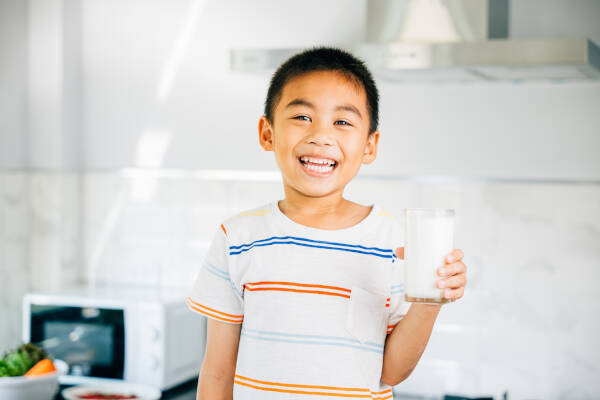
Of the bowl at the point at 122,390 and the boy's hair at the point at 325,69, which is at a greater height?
the boy's hair at the point at 325,69

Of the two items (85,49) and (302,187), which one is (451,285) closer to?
(302,187)

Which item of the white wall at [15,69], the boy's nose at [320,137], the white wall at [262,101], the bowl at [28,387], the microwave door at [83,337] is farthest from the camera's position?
the white wall at [15,69]

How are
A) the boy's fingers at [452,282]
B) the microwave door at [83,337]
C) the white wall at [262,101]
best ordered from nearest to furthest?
1. the boy's fingers at [452,282]
2. the white wall at [262,101]
3. the microwave door at [83,337]

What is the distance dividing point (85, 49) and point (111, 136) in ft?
1.21

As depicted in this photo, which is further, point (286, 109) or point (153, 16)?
point (153, 16)

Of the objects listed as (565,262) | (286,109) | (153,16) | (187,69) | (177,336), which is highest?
(153,16)

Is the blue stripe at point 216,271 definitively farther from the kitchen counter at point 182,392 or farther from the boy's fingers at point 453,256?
the kitchen counter at point 182,392

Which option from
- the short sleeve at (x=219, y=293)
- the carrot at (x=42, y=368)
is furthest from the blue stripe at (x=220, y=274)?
the carrot at (x=42, y=368)

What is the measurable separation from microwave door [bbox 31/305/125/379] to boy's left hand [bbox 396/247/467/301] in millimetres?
1634

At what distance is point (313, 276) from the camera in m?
0.95

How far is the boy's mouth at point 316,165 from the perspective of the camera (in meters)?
0.95

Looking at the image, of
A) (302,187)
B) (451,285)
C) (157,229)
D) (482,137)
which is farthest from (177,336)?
(451,285)

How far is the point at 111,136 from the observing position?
2740mm

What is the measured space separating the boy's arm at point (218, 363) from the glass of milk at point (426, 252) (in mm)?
283
